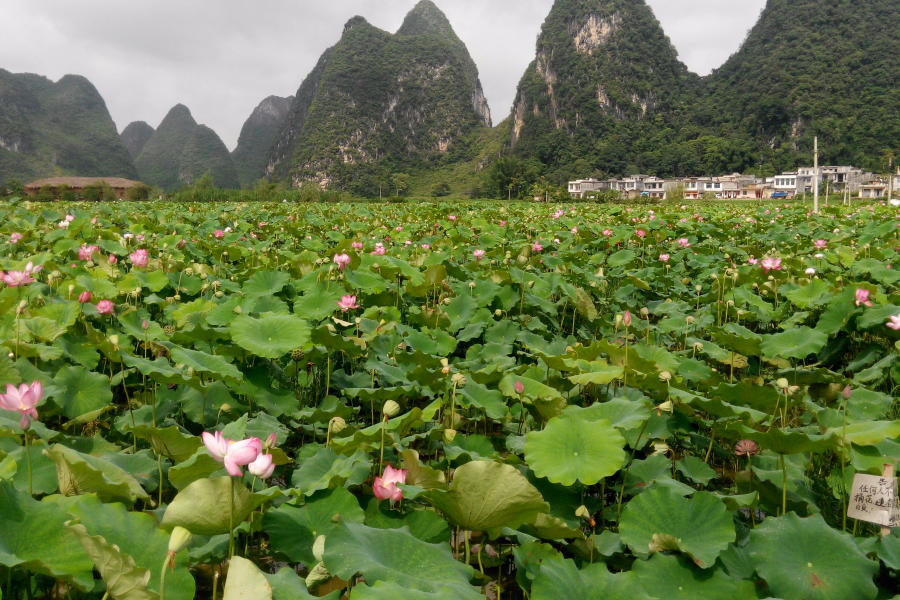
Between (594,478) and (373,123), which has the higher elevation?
(373,123)

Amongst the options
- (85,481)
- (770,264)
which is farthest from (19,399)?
(770,264)

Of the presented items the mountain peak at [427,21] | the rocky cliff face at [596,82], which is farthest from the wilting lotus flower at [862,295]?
the mountain peak at [427,21]

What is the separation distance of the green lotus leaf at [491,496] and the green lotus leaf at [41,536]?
56cm

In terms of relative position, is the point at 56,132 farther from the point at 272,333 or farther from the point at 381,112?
the point at 272,333

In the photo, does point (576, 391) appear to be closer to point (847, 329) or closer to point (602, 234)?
point (847, 329)

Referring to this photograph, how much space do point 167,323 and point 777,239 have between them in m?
5.92

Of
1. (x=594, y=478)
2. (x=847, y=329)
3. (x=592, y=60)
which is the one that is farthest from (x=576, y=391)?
(x=592, y=60)

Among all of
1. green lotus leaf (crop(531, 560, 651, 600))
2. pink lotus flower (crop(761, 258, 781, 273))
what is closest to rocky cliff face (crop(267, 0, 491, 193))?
pink lotus flower (crop(761, 258, 781, 273))

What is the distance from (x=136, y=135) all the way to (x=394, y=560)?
139m

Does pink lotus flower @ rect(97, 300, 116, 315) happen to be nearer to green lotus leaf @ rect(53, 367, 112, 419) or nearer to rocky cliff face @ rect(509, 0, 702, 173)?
green lotus leaf @ rect(53, 367, 112, 419)

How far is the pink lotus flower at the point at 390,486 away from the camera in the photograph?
1.09 meters

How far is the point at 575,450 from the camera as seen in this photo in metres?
1.24

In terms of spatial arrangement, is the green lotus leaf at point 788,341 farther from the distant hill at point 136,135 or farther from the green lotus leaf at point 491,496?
the distant hill at point 136,135

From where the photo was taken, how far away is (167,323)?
2.51 meters
